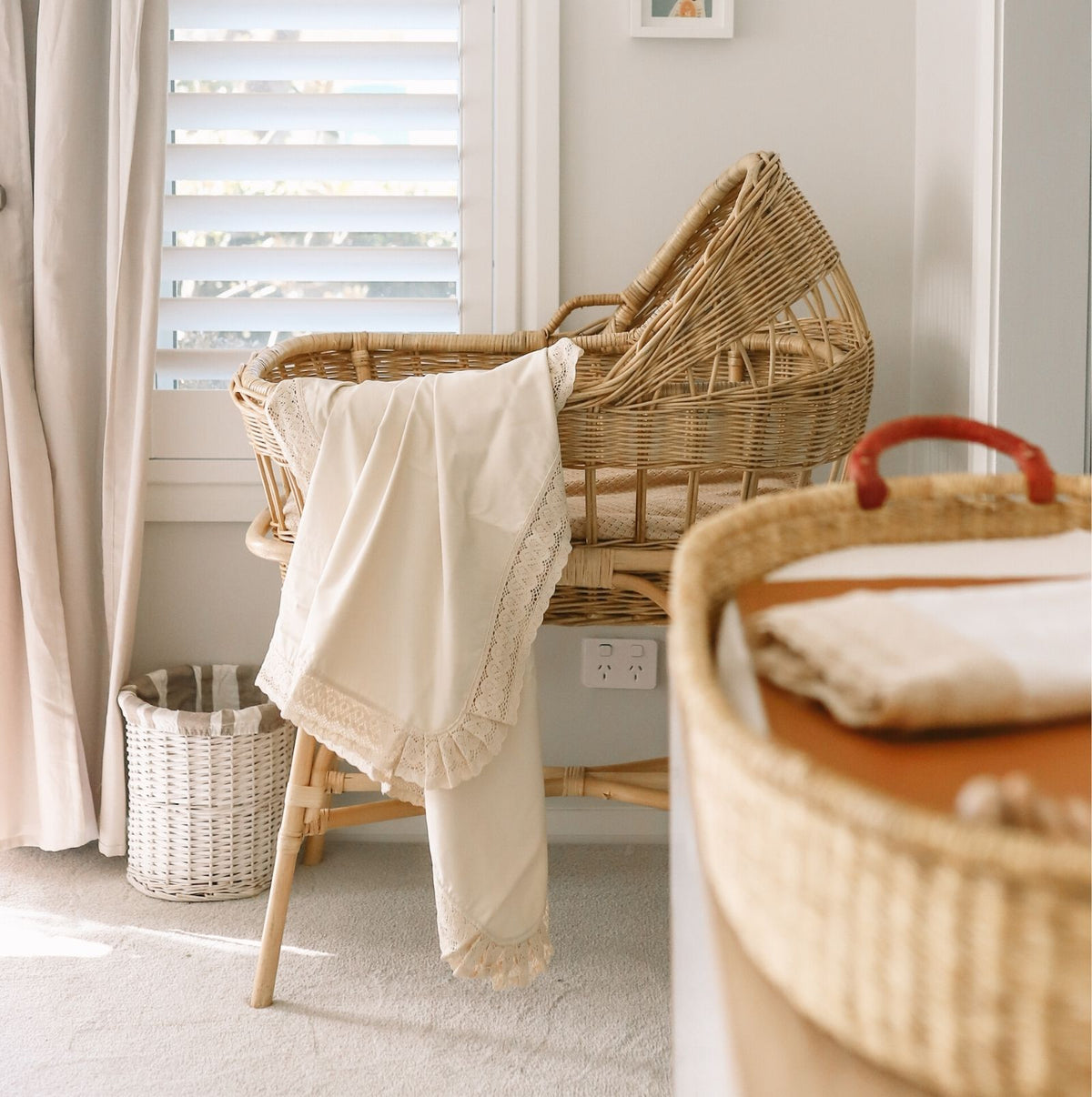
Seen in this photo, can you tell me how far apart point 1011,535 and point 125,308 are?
5.02ft

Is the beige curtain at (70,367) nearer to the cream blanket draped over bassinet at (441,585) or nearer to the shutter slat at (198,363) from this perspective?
the shutter slat at (198,363)

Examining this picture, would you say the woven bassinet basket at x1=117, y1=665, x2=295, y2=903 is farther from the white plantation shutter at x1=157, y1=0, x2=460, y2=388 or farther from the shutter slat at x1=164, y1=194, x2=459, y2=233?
the shutter slat at x1=164, y1=194, x2=459, y2=233

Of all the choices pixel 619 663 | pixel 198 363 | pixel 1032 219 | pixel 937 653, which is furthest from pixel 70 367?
pixel 937 653

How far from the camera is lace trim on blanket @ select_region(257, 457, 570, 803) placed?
1.19m

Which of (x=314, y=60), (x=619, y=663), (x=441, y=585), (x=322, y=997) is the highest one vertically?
(x=314, y=60)

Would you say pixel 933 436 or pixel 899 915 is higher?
pixel 933 436

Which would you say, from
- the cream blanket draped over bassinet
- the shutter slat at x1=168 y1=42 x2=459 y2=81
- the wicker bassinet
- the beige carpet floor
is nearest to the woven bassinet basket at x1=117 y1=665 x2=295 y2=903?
the beige carpet floor

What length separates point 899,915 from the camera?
29cm

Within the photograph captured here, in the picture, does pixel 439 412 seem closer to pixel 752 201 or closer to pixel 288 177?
pixel 752 201

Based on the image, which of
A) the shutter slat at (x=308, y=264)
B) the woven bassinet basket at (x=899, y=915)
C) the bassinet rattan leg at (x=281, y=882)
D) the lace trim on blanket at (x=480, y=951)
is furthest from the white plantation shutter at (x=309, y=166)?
the woven bassinet basket at (x=899, y=915)

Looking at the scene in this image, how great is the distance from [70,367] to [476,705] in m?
1.02

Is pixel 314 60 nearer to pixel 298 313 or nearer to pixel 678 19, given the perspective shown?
pixel 298 313

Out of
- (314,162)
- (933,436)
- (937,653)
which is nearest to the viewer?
(937,653)

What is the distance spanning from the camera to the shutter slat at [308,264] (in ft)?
6.14
